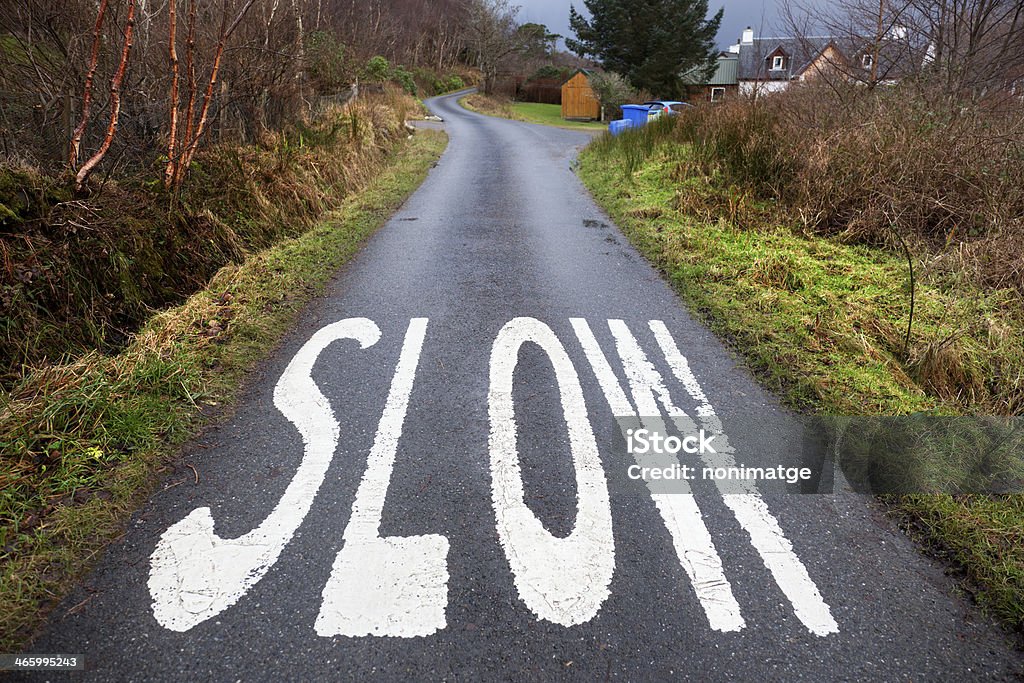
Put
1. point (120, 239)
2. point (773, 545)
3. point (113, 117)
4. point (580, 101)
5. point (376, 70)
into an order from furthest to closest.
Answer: point (580, 101) → point (376, 70) → point (113, 117) → point (120, 239) → point (773, 545)

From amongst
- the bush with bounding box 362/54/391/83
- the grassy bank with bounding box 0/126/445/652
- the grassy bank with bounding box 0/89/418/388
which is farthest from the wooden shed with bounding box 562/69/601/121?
the grassy bank with bounding box 0/126/445/652

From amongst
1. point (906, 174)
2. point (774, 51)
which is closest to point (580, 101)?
point (774, 51)

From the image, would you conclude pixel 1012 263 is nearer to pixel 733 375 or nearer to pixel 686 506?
pixel 733 375

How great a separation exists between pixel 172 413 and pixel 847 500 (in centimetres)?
395

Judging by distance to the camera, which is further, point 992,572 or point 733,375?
point 733,375

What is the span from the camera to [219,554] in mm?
2637

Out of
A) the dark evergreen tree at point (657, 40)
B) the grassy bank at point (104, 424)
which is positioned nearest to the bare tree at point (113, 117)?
the grassy bank at point (104, 424)

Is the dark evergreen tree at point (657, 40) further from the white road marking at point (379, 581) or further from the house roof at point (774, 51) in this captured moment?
the white road marking at point (379, 581)

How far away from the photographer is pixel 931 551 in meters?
2.71

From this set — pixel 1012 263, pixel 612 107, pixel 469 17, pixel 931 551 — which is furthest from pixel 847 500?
pixel 469 17

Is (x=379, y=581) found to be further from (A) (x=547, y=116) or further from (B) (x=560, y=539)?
(A) (x=547, y=116)

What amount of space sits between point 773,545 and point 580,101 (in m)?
41.4

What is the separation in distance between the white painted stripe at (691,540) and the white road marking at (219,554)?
5.98ft

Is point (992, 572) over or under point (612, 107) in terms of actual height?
under
